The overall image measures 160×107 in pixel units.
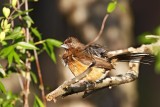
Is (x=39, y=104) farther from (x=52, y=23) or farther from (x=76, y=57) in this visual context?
(x=52, y=23)

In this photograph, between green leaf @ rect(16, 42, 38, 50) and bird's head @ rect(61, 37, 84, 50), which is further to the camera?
bird's head @ rect(61, 37, 84, 50)

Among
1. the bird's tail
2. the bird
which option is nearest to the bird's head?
the bird

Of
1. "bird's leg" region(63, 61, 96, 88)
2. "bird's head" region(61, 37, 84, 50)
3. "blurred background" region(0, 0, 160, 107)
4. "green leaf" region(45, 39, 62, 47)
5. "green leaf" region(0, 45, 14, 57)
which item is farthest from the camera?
"blurred background" region(0, 0, 160, 107)

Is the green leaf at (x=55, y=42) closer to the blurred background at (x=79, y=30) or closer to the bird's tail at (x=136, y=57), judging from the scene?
the bird's tail at (x=136, y=57)

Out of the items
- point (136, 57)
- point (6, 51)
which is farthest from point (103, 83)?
point (6, 51)

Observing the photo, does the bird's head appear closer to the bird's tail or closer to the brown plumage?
the brown plumage

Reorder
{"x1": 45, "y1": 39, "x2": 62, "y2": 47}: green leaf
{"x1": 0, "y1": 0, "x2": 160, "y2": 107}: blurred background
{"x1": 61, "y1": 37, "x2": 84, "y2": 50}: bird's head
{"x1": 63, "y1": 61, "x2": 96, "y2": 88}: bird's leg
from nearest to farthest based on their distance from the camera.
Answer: {"x1": 63, "y1": 61, "x2": 96, "y2": 88}: bird's leg → {"x1": 61, "y1": 37, "x2": 84, "y2": 50}: bird's head → {"x1": 45, "y1": 39, "x2": 62, "y2": 47}: green leaf → {"x1": 0, "y1": 0, "x2": 160, "y2": 107}: blurred background

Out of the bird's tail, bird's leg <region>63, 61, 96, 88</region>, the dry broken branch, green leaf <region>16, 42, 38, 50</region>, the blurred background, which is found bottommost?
the blurred background

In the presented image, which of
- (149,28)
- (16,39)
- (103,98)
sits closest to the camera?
(16,39)

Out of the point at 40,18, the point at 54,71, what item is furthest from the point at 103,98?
the point at 40,18
